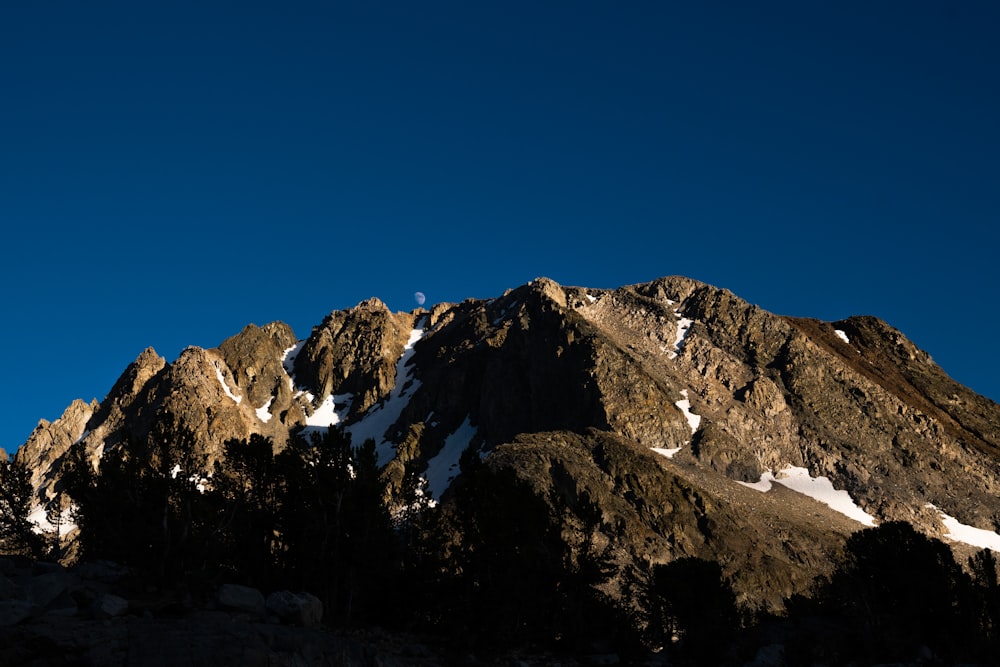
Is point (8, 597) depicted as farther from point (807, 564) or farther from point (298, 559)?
point (807, 564)

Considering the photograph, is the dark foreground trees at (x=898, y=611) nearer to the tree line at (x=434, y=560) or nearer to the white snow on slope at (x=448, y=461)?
the tree line at (x=434, y=560)

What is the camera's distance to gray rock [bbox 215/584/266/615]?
23391 mm

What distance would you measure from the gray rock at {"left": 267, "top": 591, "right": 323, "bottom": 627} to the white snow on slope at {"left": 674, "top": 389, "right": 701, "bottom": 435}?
4544 inches

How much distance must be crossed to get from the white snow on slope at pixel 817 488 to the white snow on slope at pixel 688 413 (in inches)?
535

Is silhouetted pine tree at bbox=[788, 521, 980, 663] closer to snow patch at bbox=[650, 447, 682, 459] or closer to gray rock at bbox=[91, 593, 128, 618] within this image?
gray rock at bbox=[91, 593, 128, 618]

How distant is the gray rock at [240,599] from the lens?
23391 mm

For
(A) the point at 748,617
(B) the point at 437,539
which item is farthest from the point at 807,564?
(B) the point at 437,539

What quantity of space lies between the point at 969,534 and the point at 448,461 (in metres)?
86.9

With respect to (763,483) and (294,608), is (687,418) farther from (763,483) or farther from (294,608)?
(294,608)

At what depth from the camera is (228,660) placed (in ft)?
51.9

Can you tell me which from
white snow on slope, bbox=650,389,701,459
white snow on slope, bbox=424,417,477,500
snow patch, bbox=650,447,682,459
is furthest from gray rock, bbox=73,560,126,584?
snow patch, bbox=650,447,682,459

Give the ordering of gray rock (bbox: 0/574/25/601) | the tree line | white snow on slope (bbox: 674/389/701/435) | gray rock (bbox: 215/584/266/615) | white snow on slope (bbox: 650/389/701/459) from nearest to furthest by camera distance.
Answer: gray rock (bbox: 0/574/25/601) < gray rock (bbox: 215/584/266/615) < the tree line < white snow on slope (bbox: 650/389/701/459) < white snow on slope (bbox: 674/389/701/435)

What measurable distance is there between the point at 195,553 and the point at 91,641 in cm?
2405

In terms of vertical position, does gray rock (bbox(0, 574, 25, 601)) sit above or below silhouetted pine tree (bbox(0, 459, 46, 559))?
below
